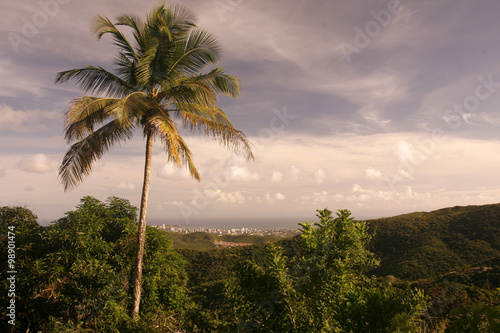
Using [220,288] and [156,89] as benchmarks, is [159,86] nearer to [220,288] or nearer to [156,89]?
[156,89]

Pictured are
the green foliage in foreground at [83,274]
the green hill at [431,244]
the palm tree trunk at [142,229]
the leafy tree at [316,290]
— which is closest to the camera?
the leafy tree at [316,290]

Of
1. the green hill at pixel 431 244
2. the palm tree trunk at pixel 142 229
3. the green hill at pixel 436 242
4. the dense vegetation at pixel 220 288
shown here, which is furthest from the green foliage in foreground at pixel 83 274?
the green hill at pixel 436 242

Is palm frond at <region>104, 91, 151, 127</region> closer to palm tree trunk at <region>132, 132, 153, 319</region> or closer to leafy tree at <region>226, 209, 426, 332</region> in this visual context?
palm tree trunk at <region>132, 132, 153, 319</region>

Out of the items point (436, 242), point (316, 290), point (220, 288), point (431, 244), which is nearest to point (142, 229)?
point (220, 288)

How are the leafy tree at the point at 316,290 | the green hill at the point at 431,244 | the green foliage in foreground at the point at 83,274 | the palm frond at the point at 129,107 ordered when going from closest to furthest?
the leafy tree at the point at 316,290 < the palm frond at the point at 129,107 < the green foliage in foreground at the point at 83,274 < the green hill at the point at 431,244

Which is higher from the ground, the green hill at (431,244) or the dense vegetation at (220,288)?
the dense vegetation at (220,288)

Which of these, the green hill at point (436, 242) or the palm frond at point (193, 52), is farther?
the green hill at point (436, 242)

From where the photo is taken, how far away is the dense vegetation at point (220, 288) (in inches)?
117

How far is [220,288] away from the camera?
3.76 m

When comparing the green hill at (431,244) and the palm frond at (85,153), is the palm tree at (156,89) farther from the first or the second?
the green hill at (431,244)

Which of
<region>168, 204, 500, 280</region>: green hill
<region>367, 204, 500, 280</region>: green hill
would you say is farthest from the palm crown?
<region>367, 204, 500, 280</region>: green hill

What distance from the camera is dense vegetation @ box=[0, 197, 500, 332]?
298cm

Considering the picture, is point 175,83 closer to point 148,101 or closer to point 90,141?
point 148,101

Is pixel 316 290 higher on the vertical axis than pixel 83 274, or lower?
higher
